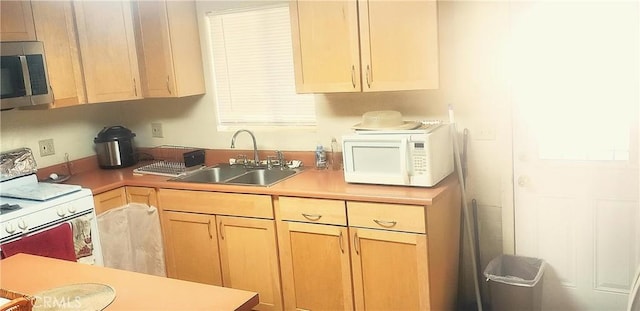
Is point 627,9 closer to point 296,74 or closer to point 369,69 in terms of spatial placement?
point 369,69

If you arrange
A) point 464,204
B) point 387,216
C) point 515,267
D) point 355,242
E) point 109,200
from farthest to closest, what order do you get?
1. point 109,200
2. point 515,267
3. point 464,204
4. point 355,242
5. point 387,216

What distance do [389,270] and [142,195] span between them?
5.56ft

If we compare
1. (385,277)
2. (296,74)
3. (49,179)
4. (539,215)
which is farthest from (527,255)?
(49,179)

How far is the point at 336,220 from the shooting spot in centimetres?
284

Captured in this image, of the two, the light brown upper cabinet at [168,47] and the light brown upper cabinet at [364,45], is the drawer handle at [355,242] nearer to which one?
the light brown upper cabinet at [364,45]

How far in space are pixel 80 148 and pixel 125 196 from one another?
2.33 ft

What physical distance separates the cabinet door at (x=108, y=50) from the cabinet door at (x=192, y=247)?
0.90 m

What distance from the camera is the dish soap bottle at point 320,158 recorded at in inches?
133

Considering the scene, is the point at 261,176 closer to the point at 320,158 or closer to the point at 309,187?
the point at 320,158

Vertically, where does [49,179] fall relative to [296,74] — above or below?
below

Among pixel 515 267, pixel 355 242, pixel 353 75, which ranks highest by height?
pixel 353 75

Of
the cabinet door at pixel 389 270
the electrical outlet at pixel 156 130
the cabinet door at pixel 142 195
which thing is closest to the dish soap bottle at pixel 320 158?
the cabinet door at pixel 389 270

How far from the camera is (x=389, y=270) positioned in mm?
2738

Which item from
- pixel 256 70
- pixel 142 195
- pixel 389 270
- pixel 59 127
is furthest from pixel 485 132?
pixel 59 127
